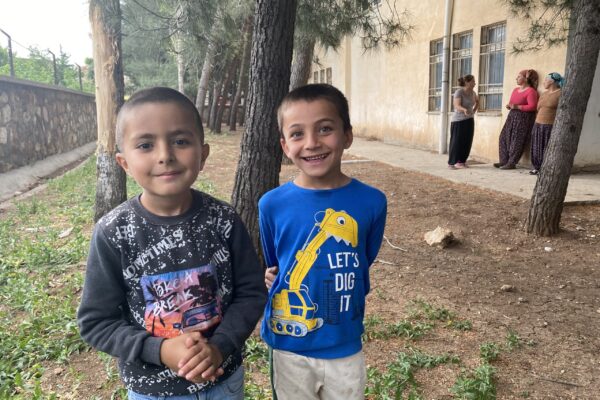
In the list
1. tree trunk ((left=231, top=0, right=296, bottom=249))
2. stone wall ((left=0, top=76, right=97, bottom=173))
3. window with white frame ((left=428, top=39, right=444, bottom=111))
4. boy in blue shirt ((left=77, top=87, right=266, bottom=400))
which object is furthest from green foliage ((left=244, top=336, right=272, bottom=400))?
window with white frame ((left=428, top=39, right=444, bottom=111))

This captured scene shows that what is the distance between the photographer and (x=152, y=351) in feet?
3.99

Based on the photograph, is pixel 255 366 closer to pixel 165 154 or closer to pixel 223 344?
pixel 223 344

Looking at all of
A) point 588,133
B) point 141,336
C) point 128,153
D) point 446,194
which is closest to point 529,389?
point 141,336

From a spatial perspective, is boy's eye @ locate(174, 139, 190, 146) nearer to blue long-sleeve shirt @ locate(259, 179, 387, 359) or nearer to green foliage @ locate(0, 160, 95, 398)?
blue long-sleeve shirt @ locate(259, 179, 387, 359)

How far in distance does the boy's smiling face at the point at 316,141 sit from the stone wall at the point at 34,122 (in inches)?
313

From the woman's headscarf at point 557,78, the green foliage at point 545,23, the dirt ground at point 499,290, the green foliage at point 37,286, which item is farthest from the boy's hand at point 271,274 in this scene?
the woman's headscarf at point 557,78

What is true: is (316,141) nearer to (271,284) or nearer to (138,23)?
(271,284)

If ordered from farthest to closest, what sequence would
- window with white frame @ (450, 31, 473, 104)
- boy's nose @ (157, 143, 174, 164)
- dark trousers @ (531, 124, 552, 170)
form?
1. window with white frame @ (450, 31, 473, 104)
2. dark trousers @ (531, 124, 552, 170)
3. boy's nose @ (157, 143, 174, 164)

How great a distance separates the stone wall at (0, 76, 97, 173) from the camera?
8.22 m

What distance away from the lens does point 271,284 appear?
1634 mm

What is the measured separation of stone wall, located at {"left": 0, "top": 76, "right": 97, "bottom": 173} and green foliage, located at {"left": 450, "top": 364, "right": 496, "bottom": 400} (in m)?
8.04

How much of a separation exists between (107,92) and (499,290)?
3.92 metres

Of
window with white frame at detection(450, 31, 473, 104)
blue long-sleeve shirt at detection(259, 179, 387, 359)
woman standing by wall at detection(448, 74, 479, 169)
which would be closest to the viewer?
blue long-sleeve shirt at detection(259, 179, 387, 359)

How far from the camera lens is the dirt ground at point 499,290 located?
252cm
